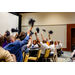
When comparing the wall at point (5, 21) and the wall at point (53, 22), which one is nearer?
the wall at point (5, 21)

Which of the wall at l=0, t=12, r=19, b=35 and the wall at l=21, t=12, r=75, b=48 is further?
the wall at l=21, t=12, r=75, b=48

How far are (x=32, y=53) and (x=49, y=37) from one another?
4.38 metres

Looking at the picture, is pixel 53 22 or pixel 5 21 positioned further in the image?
pixel 53 22

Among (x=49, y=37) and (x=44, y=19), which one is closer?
(x=49, y=37)

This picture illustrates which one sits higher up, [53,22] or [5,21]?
[53,22]
